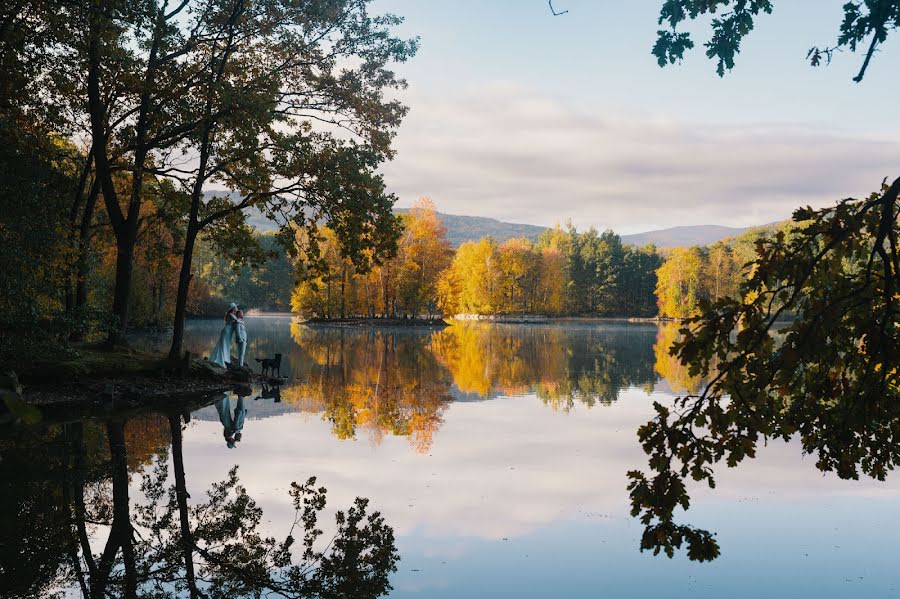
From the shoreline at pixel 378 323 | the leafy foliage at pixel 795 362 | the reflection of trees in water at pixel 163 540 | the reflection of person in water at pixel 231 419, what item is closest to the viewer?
the leafy foliage at pixel 795 362

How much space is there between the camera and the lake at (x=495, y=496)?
22.2 ft

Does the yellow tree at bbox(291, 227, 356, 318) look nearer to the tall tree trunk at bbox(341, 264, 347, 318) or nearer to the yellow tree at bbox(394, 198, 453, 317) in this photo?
the tall tree trunk at bbox(341, 264, 347, 318)

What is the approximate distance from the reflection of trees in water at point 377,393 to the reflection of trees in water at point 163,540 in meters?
4.36

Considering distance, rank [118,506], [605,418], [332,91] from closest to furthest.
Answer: [118,506], [605,418], [332,91]

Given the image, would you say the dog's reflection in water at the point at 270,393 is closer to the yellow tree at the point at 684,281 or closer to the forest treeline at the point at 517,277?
the forest treeline at the point at 517,277

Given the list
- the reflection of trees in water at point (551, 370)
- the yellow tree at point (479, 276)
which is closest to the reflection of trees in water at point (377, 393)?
the reflection of trees in water at point (551, 370)

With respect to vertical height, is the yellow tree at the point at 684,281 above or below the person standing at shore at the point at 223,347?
above

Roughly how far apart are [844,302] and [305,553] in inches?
203

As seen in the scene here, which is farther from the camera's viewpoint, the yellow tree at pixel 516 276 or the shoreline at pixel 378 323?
the yellow tree at pixel 516 276

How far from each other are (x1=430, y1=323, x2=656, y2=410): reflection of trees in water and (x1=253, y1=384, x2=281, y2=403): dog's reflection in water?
5233mm

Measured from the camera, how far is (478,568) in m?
6.90

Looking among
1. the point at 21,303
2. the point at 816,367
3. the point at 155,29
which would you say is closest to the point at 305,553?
the point at 816,367

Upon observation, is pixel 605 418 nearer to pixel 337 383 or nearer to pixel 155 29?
pixel 337 383

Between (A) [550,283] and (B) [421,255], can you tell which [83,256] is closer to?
(B) [421,255]
